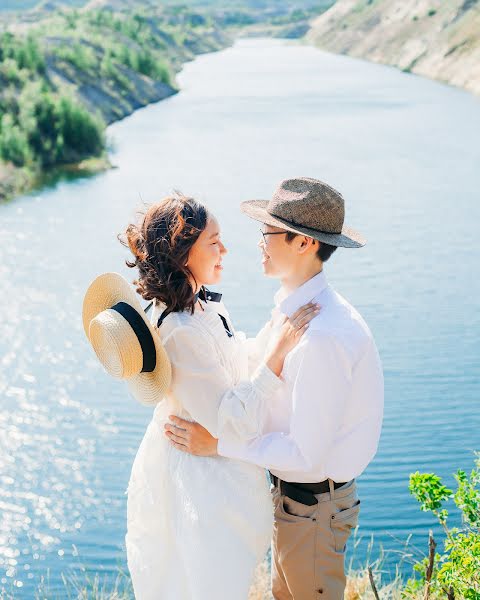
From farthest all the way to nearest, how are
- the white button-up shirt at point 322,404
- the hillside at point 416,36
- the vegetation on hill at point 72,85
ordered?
the hillside at point 416,36 < the vegetation on hill at point 72,85 < the white button-up shirt at point 322,404

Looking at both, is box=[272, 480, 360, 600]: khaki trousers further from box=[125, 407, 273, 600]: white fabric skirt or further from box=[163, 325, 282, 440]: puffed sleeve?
box=[163, 325, 282, 440]: puffed sleeve

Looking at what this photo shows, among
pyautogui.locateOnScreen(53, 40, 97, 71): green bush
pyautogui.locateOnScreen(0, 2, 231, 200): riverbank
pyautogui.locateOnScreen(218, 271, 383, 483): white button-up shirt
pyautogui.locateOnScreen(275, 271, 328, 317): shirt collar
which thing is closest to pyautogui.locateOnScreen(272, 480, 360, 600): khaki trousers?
pyautogui.locateOnScreen(218, 271, 383, 483): white button-up shirt

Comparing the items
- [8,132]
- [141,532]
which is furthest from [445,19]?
[141,532]

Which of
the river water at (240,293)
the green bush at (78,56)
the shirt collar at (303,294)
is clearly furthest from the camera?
the green bush at (78,56)

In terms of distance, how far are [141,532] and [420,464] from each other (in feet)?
22.5

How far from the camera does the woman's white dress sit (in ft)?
11.1

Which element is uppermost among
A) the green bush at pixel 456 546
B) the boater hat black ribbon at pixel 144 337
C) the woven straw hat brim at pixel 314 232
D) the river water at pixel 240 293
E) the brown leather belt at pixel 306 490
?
the woven straw hat brim at pixel 314 232

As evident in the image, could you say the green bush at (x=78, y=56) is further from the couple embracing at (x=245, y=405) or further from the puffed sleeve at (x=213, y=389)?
the puffed sleeve at (x=213, y=389)

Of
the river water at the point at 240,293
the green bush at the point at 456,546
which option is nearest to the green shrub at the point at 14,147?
the river water at the point at 240,293

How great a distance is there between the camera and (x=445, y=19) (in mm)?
58906

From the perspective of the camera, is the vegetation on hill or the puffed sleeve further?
the vegetation on hill

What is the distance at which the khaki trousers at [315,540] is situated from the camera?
139 inches

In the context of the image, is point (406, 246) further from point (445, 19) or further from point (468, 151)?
point (445, 19)

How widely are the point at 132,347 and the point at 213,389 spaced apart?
326mm
